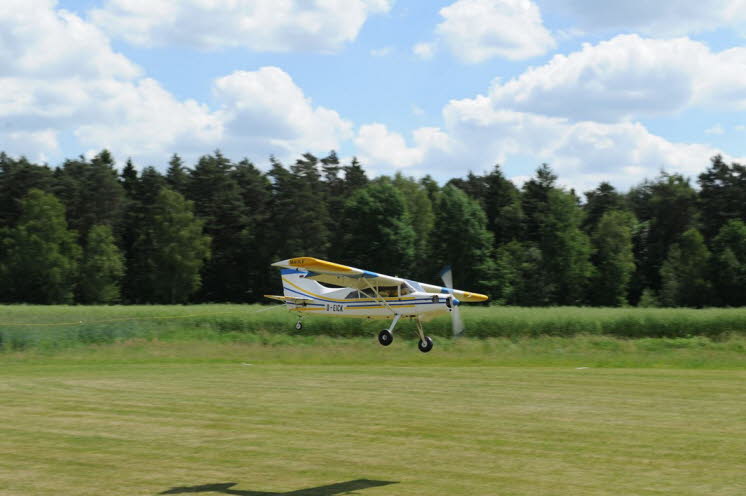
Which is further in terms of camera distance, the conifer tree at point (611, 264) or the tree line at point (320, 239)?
the conifer tree at point (611, 264)

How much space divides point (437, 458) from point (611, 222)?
273 ft

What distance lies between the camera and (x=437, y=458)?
1544 cm

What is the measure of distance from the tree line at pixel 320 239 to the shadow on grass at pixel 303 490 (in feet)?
226

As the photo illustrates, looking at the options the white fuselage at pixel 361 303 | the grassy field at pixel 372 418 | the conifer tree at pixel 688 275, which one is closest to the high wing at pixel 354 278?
the white fuselage at pixel 361 303

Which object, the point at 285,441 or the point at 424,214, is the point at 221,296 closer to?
the point at 424,214

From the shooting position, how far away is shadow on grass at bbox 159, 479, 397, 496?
1272 cm

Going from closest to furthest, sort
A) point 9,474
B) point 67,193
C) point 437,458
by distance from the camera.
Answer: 1. point 9,474
2. point 437,458
3. point 67,193

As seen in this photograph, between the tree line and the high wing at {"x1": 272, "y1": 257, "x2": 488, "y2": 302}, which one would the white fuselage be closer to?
the high wing at {"x1": 272, "y1": 257, "x2": 488, "y2": 302}

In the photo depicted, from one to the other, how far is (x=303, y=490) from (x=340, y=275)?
10164 mm

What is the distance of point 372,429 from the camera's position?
18.5m

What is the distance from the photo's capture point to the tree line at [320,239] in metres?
82.1

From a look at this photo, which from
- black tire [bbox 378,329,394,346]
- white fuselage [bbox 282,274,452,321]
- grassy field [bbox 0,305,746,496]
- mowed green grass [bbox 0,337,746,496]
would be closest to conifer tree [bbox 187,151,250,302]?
grassy field [bbox 0,305,746,496]

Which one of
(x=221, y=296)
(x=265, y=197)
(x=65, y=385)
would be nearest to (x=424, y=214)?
(x=265, y=197)

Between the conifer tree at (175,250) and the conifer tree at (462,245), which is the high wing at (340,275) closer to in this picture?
the conifer tree at (462,245)
